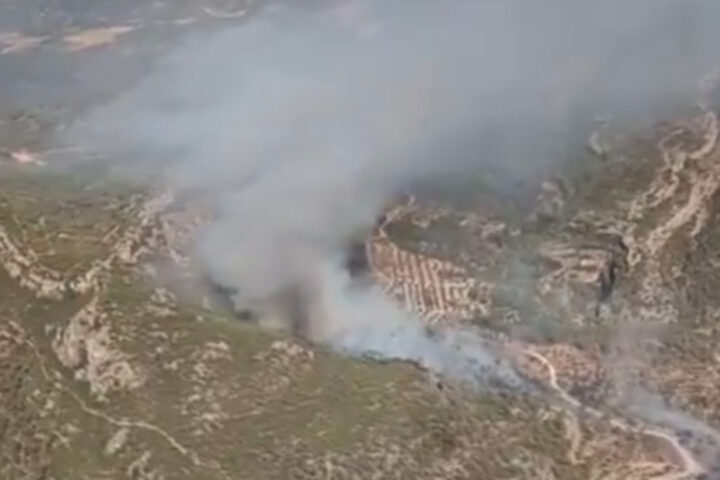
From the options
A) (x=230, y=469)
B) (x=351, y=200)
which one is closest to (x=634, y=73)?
(x=351, y=200)

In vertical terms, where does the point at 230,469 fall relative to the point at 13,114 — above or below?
above

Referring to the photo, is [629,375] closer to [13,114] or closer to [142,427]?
[142,427]

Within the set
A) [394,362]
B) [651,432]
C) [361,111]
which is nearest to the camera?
[651,432]

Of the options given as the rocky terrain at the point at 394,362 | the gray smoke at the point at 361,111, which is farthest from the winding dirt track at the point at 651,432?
the gray smoke at the point at 361,111

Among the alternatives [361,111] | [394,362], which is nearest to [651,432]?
[394,362]

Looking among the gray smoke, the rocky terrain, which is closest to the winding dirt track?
the rocky terrain

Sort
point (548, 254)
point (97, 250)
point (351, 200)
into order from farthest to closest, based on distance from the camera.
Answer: point (351, 200), point (548, 254), point (97, 250)

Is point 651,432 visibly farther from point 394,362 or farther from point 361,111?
point 361,111

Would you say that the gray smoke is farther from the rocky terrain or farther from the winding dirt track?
the winding dirt track
